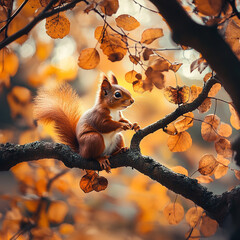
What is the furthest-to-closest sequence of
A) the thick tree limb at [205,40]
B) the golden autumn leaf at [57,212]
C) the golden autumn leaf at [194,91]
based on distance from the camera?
the golden autumn leaf at [57,212], the golden autumn leaf at [194,91], the thick tree limb at [205,40]

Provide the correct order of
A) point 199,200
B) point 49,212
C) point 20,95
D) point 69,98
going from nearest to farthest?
1. point 199,200
2. point 69,98
3. point 49,212
4. point 20,95

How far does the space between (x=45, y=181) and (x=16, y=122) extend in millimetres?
258

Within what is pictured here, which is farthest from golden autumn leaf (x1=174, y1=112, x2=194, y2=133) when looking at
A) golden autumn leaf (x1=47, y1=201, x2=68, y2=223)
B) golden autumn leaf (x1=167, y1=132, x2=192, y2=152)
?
golden autumn leaf (x1=47, y1=201, x2=68, y2=223)

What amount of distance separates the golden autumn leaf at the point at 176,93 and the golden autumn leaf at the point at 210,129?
11 centimetres

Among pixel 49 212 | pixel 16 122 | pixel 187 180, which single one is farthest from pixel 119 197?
pixel 16 122

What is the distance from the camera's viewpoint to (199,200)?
650mm

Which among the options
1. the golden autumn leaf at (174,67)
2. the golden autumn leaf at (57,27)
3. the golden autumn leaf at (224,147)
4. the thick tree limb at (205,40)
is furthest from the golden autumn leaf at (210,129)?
the golden autumn leaf at (57,27)

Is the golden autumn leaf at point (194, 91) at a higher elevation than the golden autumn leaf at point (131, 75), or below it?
below

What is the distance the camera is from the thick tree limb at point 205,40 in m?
0.42

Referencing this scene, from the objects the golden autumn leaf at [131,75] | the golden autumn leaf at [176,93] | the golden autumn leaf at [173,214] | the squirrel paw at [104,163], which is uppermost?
the golden autumn leaf at [131,75]

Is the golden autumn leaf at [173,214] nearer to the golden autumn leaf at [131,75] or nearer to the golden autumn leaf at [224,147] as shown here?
the golden autumn leaf at [224,147]

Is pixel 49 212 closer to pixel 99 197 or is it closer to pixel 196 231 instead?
pixel 99 197

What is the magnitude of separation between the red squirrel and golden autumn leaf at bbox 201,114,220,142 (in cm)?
18

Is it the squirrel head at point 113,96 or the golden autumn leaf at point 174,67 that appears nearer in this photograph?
the golden autumn leaf at point 174,67
